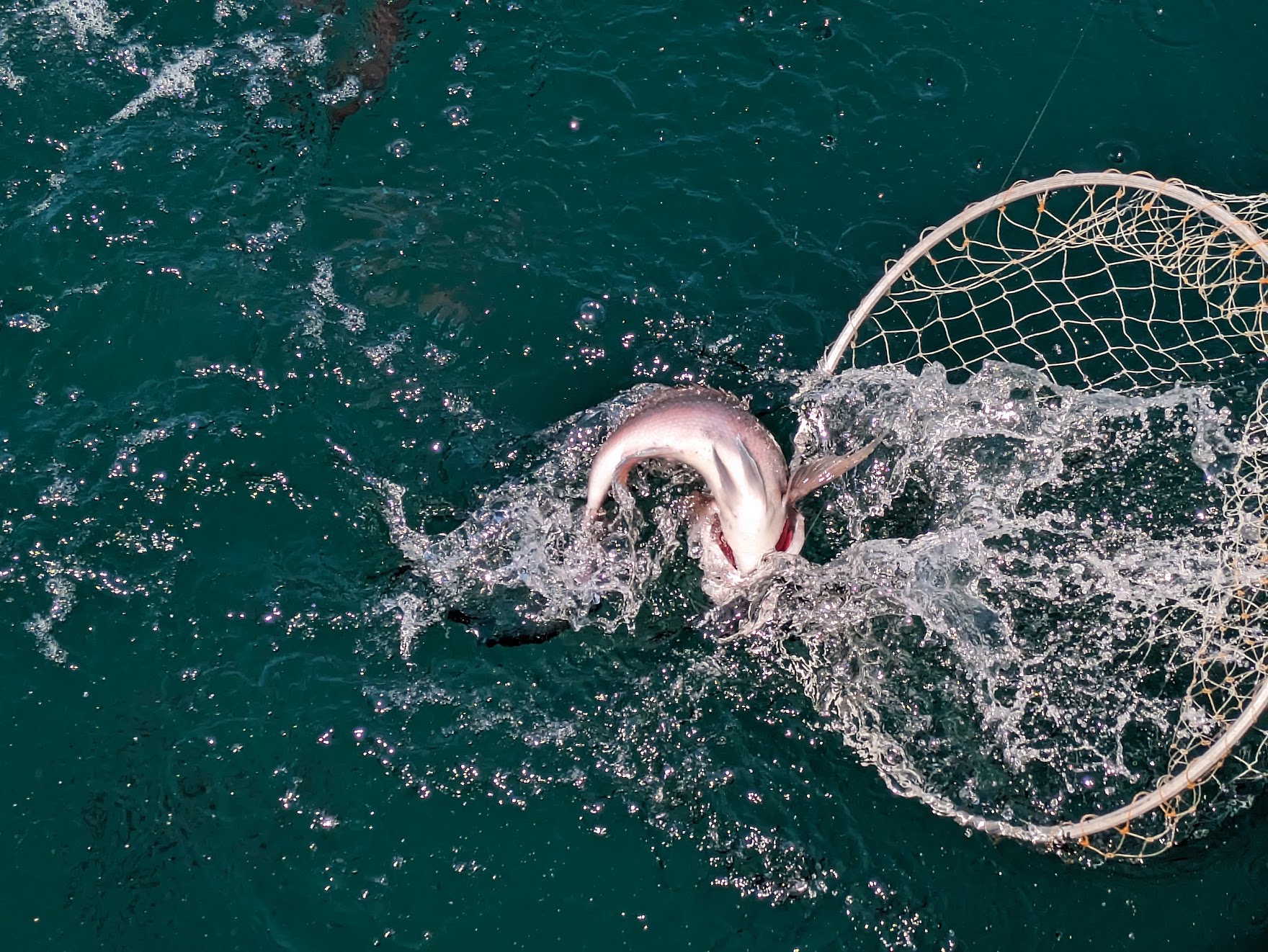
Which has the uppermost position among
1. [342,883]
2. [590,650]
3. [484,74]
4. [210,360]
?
[484,74]

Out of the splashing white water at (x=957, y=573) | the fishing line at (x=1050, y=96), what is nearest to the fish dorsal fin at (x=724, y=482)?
the splashing white water at (x=957, y=573)

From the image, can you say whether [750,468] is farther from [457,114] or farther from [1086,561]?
[457,114]

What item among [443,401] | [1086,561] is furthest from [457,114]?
[1086,561]

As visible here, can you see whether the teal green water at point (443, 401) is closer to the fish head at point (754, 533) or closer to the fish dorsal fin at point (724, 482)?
the fish head at point (754, 533)

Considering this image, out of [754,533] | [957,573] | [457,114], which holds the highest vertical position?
[457,114]

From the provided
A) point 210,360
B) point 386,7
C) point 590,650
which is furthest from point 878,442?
point 386,7

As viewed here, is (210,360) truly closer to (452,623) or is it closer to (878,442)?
(452,623)
